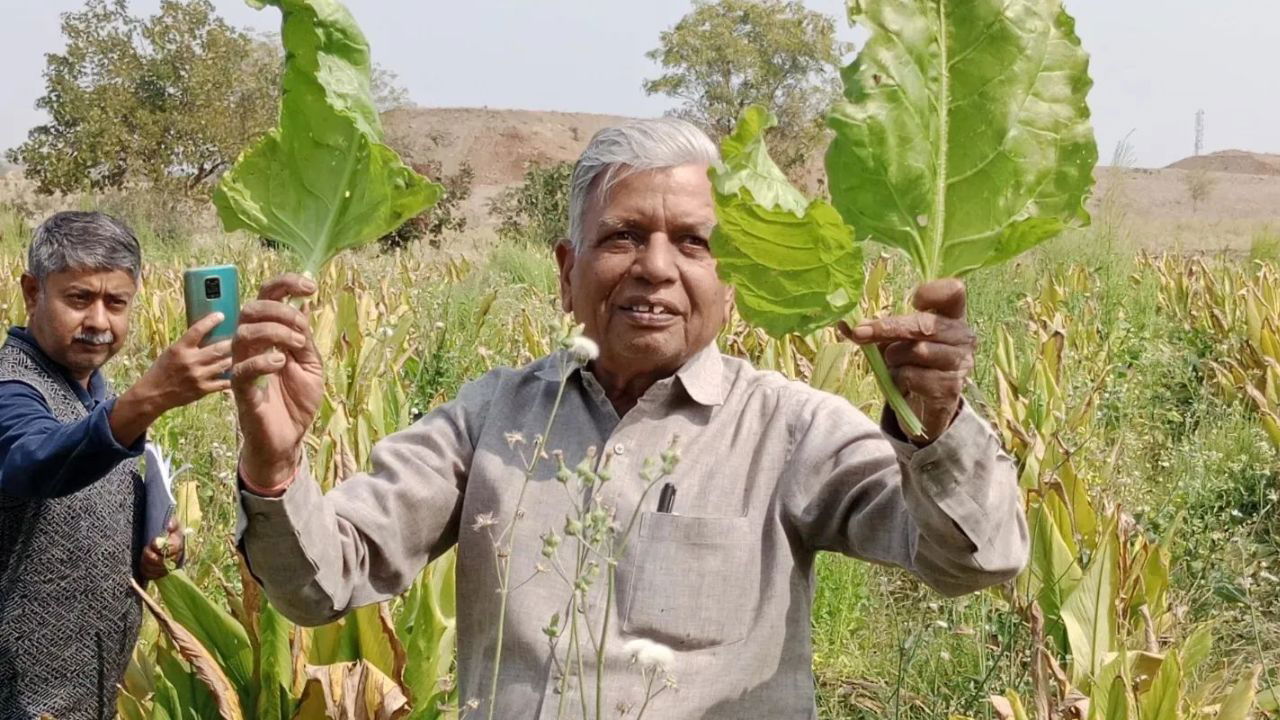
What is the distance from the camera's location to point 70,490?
7.05ft

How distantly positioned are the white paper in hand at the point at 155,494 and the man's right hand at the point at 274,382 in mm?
1021

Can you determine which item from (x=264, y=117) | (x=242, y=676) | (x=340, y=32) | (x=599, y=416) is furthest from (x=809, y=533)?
(x=264, y=117)

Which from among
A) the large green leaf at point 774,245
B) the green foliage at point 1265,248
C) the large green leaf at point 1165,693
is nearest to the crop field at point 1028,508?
the large green leaf at point 1165,693

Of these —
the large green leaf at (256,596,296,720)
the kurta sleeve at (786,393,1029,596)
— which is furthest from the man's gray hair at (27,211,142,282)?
the kurta sleeve at (786,393,1029,596)

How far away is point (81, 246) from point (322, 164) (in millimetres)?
1076

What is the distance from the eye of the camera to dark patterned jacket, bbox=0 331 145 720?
227 cm

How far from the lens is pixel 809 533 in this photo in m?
1.74

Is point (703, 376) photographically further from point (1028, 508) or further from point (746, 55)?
point (746, 55)

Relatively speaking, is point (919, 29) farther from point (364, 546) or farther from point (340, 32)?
point (364, 546)

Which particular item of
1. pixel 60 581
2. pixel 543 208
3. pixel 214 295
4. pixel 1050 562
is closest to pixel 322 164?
pixel 214 295

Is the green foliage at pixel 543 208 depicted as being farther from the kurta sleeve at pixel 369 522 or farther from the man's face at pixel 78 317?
the kurta sleeve at pixel 369 522

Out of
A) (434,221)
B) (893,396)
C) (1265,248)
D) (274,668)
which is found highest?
(434,221)

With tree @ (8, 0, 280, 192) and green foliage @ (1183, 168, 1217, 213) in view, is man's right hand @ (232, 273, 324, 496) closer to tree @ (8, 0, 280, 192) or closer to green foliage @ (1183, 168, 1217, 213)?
green foliage @ (1183, 168, 1217, 213)

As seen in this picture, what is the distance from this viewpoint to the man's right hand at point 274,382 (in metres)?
1.42
